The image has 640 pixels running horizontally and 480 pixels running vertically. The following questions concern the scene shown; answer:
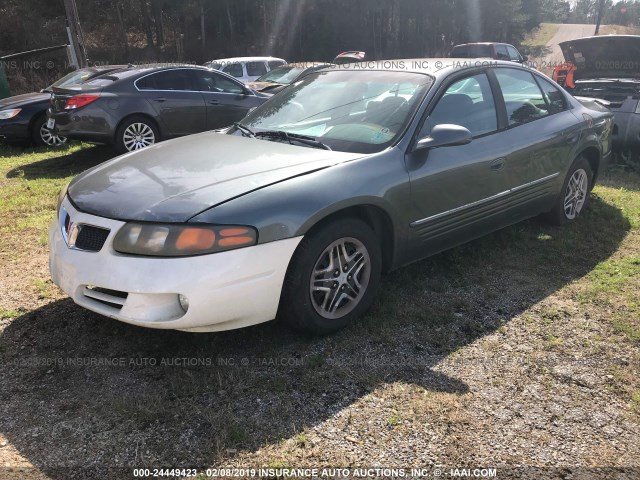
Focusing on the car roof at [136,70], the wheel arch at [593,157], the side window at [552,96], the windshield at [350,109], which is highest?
the car roof at [136,70]

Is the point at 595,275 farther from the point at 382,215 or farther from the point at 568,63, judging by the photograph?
the point at 568,63

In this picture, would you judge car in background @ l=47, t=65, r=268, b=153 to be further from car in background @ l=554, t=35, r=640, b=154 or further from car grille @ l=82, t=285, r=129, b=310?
car grille @ l=82, t=285, r=129, b=310

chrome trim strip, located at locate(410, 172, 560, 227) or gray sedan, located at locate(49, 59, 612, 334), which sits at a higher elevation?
gray sedan, located at locate(49, 59, 612, 334)

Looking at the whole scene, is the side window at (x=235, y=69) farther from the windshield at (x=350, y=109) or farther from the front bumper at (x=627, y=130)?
the windshield at (x=350, y=109)

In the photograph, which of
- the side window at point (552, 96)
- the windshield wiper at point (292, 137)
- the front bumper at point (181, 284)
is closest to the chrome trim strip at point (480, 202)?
the side window at point (552, 96)

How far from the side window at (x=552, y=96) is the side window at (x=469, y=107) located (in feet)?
2.89

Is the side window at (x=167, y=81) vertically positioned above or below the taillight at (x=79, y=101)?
above

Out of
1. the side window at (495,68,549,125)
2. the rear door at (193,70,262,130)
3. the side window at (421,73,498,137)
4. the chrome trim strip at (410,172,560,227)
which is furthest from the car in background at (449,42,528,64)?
the side window at (421,73,498,137)

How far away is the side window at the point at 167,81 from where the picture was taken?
8438mm

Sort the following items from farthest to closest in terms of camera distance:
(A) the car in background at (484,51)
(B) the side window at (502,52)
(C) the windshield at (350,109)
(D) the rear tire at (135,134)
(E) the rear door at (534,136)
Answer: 1. (B) the side window at (502,52)
2. (A) the car in background at (484,51)
3. (D) the rear tire at (135,134)
4. (E) the rear door at (534,136)
5. (C) the windshield at (350,109)

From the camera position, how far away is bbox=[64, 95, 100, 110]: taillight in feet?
26.0

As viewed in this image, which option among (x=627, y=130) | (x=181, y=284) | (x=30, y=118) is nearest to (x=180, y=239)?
(x=181, y=284)

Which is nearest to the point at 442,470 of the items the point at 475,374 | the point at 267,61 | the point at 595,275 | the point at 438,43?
the point at 475,374

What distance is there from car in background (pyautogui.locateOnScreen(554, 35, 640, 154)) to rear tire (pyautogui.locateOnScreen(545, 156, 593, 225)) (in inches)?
102
